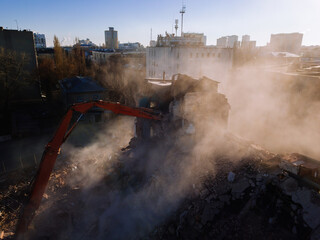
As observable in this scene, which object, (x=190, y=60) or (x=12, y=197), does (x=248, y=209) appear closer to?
(x=12, y=197)

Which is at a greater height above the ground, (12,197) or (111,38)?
(111,38)

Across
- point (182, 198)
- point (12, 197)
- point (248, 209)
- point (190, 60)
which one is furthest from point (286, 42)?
point (12, 197)

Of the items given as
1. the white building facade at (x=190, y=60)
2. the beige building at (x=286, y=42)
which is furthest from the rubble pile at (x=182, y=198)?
the beige building at (x=286, y=42)

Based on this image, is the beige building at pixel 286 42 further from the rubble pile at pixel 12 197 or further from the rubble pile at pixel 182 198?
the rubble pile at pixel 12 197

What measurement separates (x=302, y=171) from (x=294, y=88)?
12026mm

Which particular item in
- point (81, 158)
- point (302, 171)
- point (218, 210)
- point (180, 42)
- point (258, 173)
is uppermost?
point (180, 42)

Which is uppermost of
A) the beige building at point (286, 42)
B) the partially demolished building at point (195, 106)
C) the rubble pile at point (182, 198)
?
the beige building at point (286, 42)

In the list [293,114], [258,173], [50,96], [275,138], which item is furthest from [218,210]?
[50,96]

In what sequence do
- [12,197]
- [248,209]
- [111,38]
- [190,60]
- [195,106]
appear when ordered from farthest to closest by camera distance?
[111,38] < [190,60] < [195,106] < [12,197] < [248,209]

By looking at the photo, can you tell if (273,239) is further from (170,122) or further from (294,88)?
(294,88)

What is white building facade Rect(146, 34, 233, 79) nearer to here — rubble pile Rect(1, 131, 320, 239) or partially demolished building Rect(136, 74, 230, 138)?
partially demolished building Rect(136, 74, 230, 138)

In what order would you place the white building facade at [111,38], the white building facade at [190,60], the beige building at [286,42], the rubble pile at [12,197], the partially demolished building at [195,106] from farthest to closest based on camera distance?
Result: the white building facade at [111,38], the beige building at [286,42], the white building facade at [190,60], the partially demolished building at [195,106], the rubble pile at [12,197]

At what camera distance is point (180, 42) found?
30.1 metres

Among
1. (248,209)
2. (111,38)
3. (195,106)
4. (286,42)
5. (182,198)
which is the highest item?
(111,38)
